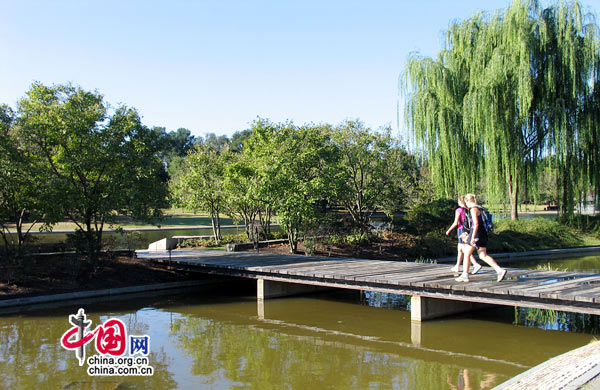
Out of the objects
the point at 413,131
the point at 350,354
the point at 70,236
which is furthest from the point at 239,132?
the point at 350,354

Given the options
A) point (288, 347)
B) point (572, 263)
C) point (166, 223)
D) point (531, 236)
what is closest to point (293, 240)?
point (288, 347)

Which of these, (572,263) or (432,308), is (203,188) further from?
(572,263)

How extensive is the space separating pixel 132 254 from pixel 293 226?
19.6ft

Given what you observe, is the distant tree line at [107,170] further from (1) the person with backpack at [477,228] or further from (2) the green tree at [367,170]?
(1) the person with backpack at [477,228]

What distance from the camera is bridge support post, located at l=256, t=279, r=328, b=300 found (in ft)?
49.6

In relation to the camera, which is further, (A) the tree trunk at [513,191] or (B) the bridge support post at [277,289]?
(A) the tree trunk at [513,191]

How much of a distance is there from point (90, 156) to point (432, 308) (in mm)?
10245

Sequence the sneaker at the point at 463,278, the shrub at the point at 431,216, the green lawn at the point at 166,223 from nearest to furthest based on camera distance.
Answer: the sneaker at the point at 463,278
the shrub at the point at 431,216
the green lawn at the point at 166,223

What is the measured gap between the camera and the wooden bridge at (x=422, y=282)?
33.0ft

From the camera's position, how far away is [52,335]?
11.2m

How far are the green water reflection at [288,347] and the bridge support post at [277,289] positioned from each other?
0.62 meters

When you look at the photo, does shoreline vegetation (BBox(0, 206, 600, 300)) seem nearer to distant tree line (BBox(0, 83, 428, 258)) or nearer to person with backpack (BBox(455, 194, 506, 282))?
distant tree line (BBox(0, 83, 428, 258))

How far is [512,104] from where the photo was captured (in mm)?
22922

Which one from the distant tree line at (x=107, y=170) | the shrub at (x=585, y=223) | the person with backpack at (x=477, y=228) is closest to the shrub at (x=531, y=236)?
the shrub at (x=585, y=223)
